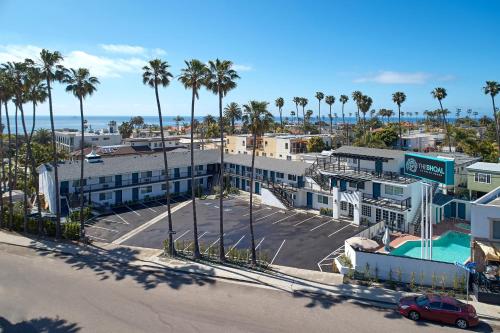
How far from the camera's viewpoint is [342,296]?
1013 inches

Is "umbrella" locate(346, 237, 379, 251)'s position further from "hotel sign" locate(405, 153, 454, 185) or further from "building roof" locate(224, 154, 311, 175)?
"building roof" locate(224, 154, 311, 175)

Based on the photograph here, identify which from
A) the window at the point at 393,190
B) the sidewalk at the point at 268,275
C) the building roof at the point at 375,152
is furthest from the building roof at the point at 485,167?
the sidewalk at the point at 268,275

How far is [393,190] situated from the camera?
4334cm

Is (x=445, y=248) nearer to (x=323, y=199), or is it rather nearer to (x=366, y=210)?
(x=366, y=210)

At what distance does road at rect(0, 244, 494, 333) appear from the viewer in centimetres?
2144

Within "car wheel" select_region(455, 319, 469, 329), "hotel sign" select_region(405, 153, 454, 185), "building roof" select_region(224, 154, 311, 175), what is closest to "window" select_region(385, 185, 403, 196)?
"hotel sign" select_region(405, 153, 454, 185)

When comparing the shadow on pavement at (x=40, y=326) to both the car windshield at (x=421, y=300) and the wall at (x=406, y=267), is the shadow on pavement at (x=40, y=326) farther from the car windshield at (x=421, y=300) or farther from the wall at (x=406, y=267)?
the wall at (x=406, y=267)

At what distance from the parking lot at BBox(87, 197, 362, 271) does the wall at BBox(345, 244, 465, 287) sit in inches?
132

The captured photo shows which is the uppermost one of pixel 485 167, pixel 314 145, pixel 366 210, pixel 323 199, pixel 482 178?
pixel 314 145

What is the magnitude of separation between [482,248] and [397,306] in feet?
31.1

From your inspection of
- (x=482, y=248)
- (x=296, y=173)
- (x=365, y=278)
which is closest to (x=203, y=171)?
(x=296, y=173)

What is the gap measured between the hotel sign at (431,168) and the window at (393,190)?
6.10m

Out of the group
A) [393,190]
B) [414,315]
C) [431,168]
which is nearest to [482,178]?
[393,190]

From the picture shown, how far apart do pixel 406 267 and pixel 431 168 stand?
1068cm
